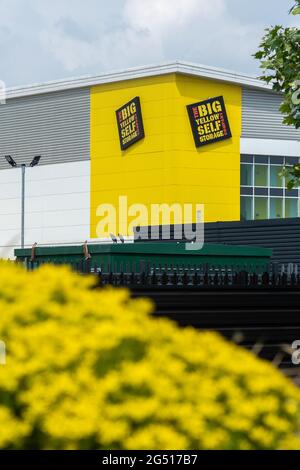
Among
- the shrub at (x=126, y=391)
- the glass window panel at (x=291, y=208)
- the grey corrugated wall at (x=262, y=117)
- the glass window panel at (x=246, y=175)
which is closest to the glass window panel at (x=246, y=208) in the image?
the glass window panel at (x=246, y=175)

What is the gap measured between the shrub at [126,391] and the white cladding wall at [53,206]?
184 ft

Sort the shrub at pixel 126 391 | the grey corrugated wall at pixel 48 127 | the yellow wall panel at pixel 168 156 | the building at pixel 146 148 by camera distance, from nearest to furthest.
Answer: the shrub at pixel 126 391
the yellow wall panel at pixel 168 156
the building at pixel 146 148
the grey corrugated wall at pixel 48 127

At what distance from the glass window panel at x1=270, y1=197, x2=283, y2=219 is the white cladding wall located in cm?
1292

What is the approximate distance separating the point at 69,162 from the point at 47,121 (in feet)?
12.7

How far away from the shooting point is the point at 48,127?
2518 inches

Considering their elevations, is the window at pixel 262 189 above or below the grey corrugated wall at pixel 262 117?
below

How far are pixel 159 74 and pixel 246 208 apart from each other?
11.0m

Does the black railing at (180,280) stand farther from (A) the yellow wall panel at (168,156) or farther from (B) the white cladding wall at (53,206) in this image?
(B) the white cladding wall at (53,206)

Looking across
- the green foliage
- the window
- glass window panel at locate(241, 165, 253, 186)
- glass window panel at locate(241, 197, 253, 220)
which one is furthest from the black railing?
glass window panel at locate(241, 165, 253, 186)

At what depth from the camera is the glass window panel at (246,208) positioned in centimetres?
5966

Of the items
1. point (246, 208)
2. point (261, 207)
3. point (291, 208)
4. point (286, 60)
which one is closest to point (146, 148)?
point (246, 208)

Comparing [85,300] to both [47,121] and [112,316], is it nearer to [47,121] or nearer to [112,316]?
[112,316]

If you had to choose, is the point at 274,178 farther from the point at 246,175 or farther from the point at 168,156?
the point at 168,156

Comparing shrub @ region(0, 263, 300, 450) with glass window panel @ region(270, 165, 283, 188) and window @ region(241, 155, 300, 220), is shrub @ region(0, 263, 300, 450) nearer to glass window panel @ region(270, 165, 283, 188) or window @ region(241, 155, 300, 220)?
window @ region(241, 155, 300, 220)
